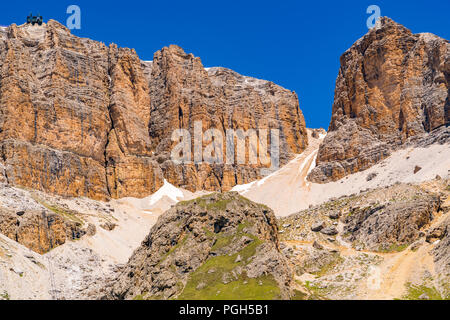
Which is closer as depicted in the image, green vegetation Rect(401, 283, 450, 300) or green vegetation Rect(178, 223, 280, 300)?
green vegetation Rect(178, 223, 280, 300)

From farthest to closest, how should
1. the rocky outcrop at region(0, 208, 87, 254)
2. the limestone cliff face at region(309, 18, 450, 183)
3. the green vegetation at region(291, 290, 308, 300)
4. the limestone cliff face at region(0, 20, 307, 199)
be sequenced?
1. the limestone cliff face at region(0, 20, 307, 199)
2. the limestone cliff face at region(309, 18, 450, 183)
3. the rocky outcrop at region(0, 208, 87, 254)
4. the green vegetation at region(291, 290, 308, 300)

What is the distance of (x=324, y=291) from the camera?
7338 cm

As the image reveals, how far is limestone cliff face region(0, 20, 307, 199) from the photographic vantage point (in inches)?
5748

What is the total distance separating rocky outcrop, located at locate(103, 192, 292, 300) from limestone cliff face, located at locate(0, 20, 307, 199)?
76819 mm

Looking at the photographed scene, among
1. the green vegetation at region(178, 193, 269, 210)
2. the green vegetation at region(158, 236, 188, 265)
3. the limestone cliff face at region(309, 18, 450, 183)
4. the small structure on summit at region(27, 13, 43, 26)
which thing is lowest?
the green vegetation at region(158, 236, 188, 265)

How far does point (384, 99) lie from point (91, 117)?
85.4 meters

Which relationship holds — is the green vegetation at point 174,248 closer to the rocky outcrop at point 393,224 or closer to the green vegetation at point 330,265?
the green vegetation at point 330,265

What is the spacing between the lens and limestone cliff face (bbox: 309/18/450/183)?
144375 mm

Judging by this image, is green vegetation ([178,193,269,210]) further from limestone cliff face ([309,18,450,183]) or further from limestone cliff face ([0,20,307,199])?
limestone cliff face ([309,18,450,183])

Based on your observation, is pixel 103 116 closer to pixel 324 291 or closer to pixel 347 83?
pixel 347 83

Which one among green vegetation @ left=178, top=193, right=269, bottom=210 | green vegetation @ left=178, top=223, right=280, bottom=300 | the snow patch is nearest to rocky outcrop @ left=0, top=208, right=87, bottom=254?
the snow patch

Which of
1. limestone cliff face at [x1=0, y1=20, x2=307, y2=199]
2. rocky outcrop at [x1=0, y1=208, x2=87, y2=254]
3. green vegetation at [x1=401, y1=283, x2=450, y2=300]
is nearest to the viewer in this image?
green vegetation at [x1=401, y1=283, x2=450, y2=300]

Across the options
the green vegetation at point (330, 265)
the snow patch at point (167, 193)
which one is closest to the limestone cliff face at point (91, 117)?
the snow patch at point (167, 193)

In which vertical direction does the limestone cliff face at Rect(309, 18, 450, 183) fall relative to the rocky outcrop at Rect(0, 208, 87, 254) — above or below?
above
